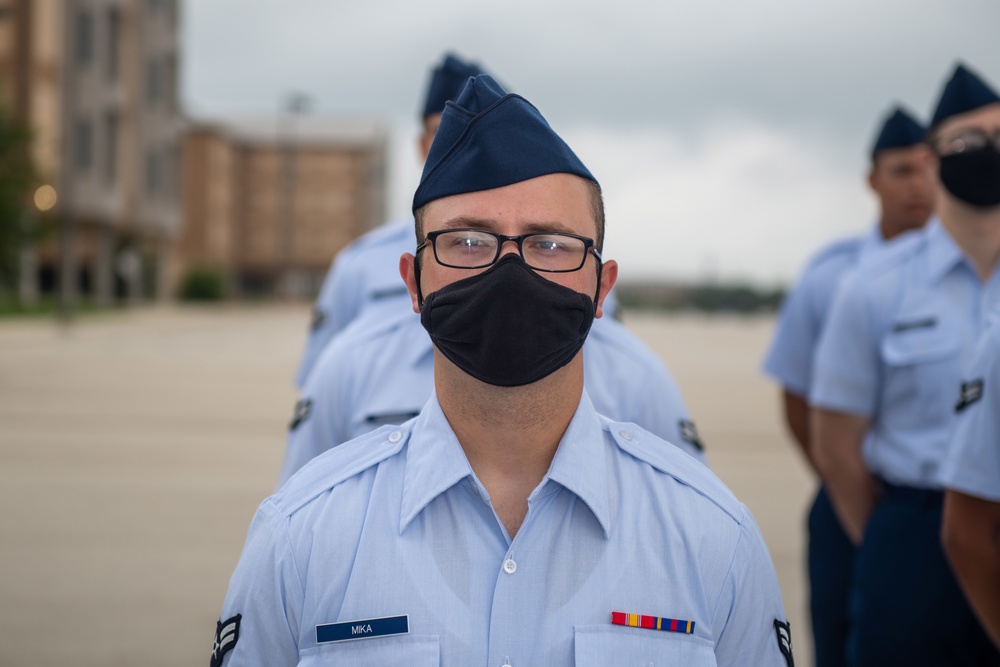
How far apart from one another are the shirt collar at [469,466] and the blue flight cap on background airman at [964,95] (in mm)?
2381

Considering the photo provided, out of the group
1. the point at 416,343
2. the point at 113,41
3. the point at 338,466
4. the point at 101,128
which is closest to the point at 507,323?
the point at 338,466

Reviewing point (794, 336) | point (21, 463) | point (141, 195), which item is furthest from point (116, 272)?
point (794, 336)

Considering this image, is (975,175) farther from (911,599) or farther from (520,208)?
(520,208)

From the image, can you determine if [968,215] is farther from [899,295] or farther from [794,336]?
[794,336]

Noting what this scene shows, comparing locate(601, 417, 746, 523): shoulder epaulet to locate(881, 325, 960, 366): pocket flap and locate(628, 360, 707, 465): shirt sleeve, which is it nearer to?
locate(628, 360, 707, 465): shirt sleeve

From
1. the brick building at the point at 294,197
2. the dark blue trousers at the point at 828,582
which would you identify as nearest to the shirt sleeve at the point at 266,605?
the dark blue trousers at the point at 828,582

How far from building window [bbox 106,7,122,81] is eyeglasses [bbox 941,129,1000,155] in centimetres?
4738

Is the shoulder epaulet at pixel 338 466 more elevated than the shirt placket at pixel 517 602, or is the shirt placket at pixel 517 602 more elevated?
the shoulder epaulet at pixel 338 466

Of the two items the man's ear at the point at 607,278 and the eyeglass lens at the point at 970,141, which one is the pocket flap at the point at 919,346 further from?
the man's ear at the point at 607,278

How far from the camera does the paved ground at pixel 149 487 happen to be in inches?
223

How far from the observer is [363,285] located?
3.92 meters

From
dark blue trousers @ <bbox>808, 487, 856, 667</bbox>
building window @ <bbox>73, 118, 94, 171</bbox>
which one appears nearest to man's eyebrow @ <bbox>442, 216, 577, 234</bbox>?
dark blue trousers @ <bbox>808, 487, 856, 667</bbox>

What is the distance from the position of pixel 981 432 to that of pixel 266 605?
6.44ft

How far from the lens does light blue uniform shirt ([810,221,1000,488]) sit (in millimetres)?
3576
